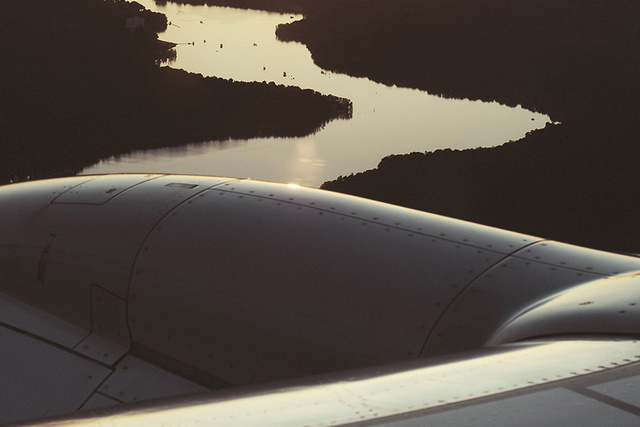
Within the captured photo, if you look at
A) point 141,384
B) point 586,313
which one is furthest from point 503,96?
point 586,313

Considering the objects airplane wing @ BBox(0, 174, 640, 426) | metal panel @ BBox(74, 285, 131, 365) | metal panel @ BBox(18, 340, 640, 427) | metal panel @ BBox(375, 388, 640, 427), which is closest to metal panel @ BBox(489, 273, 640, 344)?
airplane wing @ BBox(0, 174, 640, 426)

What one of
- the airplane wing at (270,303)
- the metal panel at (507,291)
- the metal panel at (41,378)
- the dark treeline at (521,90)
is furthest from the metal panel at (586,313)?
the dark treeline at (521,90)

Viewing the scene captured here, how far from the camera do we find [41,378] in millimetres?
8211

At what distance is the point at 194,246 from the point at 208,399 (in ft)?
14.8

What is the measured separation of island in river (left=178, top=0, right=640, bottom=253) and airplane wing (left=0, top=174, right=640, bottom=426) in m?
66.1

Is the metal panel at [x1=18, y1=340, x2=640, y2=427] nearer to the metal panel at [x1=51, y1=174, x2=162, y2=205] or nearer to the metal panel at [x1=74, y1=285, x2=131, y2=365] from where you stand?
the metal panel at [x1=74, y1=285, x2=131, y2=365]

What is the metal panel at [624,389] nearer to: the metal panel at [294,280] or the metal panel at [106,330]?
the metal panel at [294,280]

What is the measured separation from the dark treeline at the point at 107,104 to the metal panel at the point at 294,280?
10888 centimetres

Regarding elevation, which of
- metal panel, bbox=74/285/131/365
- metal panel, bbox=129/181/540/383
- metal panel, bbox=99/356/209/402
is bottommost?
metal panel, bbox=99/356/209/402

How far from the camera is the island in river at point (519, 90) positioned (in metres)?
75.8

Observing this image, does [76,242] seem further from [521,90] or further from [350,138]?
[521,90]

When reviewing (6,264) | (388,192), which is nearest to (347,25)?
(388,192)

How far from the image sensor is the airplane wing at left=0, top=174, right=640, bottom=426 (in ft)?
13.5

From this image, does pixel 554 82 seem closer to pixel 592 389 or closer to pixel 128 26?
pixel 128 26
